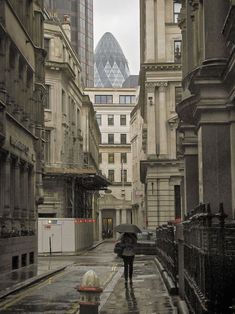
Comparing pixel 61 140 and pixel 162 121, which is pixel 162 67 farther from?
pixel 61 140

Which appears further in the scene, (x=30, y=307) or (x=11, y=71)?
(x=11, y=71)

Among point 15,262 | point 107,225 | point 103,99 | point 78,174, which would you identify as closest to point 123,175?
point 107,225

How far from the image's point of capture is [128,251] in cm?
2147

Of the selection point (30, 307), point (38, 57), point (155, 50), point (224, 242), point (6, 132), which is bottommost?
point (30, 307)

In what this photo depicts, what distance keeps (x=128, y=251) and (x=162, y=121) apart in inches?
1505

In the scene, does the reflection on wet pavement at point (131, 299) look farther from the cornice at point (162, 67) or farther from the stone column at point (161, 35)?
the stone column at point (161, 35)

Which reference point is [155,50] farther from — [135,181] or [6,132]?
[135,181]

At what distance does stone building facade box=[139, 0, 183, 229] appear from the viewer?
57.2 meters

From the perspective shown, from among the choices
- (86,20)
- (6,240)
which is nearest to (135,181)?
(86,20)

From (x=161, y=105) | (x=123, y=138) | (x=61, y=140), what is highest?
(x=123, y=138)

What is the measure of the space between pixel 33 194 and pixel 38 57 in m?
6.97

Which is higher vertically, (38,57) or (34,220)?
(38,57)

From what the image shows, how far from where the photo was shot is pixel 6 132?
2561cm

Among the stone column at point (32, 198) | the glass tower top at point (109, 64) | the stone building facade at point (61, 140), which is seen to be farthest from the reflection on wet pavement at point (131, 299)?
the glass tower top at point (109, 64)
